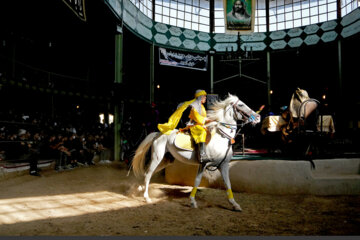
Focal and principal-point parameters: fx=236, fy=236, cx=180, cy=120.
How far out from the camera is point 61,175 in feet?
24.1

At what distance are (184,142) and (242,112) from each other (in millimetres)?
1247

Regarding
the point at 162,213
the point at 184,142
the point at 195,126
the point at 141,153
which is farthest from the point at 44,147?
the point at 195,126

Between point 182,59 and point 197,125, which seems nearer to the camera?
point 197,125

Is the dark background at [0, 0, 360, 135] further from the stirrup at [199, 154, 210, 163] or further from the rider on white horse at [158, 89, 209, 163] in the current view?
the stirrup at [199, 154, 210, 163]

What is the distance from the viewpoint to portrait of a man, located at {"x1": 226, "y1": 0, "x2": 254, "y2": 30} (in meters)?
13.5

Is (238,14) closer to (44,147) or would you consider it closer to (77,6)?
(77,6)

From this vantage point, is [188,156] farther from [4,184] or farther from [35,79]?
[35,79]

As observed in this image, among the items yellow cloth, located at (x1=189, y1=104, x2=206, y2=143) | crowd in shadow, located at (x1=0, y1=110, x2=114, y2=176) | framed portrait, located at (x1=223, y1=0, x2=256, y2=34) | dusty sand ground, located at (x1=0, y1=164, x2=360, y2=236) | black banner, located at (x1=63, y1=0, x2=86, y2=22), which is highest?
framed portrait, located at (x1=223, y1=0, x2=256, y2=34)

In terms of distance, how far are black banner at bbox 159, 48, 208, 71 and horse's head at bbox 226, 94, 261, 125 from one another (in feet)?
33.6

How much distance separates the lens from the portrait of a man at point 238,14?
44.3ft

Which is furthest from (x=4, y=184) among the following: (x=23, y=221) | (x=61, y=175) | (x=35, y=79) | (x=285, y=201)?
(x=35, y=79)

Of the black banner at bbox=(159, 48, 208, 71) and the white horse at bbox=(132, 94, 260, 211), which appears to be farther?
the black banner at bbox=(159, 48, 208, 71)

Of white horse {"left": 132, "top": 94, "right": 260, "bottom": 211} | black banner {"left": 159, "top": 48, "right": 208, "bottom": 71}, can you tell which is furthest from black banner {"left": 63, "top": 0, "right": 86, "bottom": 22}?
black banner {"left": 159, "top": 48, "right": 208, "bottom": 71}

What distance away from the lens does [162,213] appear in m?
3.92
